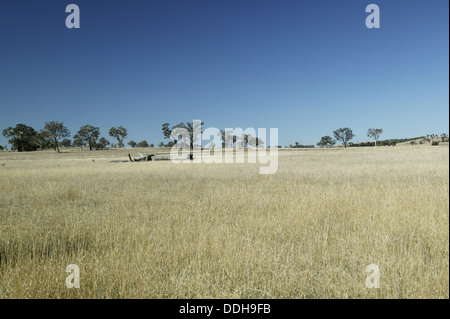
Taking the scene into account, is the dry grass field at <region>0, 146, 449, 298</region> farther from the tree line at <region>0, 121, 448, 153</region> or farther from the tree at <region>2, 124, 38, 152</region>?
the tree at <region>2, 124, 38, 152</region>

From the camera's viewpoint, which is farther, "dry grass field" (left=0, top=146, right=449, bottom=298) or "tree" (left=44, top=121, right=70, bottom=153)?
"tree" (left=44, top=121, right=70, bottom=153)

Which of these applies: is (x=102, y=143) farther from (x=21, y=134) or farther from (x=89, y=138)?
(x=21, y=134)

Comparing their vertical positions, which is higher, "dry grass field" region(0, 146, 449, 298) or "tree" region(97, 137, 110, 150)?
"tree" region(97, 137, 110, 150)

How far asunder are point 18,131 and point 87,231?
39.5 meters

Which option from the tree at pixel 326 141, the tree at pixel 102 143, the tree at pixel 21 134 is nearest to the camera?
the tree at pixel 21 134

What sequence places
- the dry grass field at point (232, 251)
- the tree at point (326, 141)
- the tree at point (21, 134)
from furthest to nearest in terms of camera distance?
the tree at point (326, 141)
the tree at point (21, 134)
the dry grass field at point (232, 251)

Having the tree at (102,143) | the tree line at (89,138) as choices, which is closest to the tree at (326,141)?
the tree line at (89,138)

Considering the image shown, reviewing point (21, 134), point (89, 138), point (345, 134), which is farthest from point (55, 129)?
point (345, 134)

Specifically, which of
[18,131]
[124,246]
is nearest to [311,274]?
[124,246]

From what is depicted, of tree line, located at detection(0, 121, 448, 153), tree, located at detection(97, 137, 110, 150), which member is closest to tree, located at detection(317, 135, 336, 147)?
tree line, located at detection(0, 121, 448, 153)

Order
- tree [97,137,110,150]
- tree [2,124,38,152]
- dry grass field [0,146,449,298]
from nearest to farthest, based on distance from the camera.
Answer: dry grass field [0,146,449,298]
tree [2,124,38,152]
tree [97,137,110,150]

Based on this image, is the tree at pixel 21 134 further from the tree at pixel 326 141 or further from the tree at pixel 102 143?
the tree at pixel 326 141

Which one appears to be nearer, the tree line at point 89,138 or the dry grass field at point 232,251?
the dry grass field at point 232,251

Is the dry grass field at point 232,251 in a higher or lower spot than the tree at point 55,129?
lower
